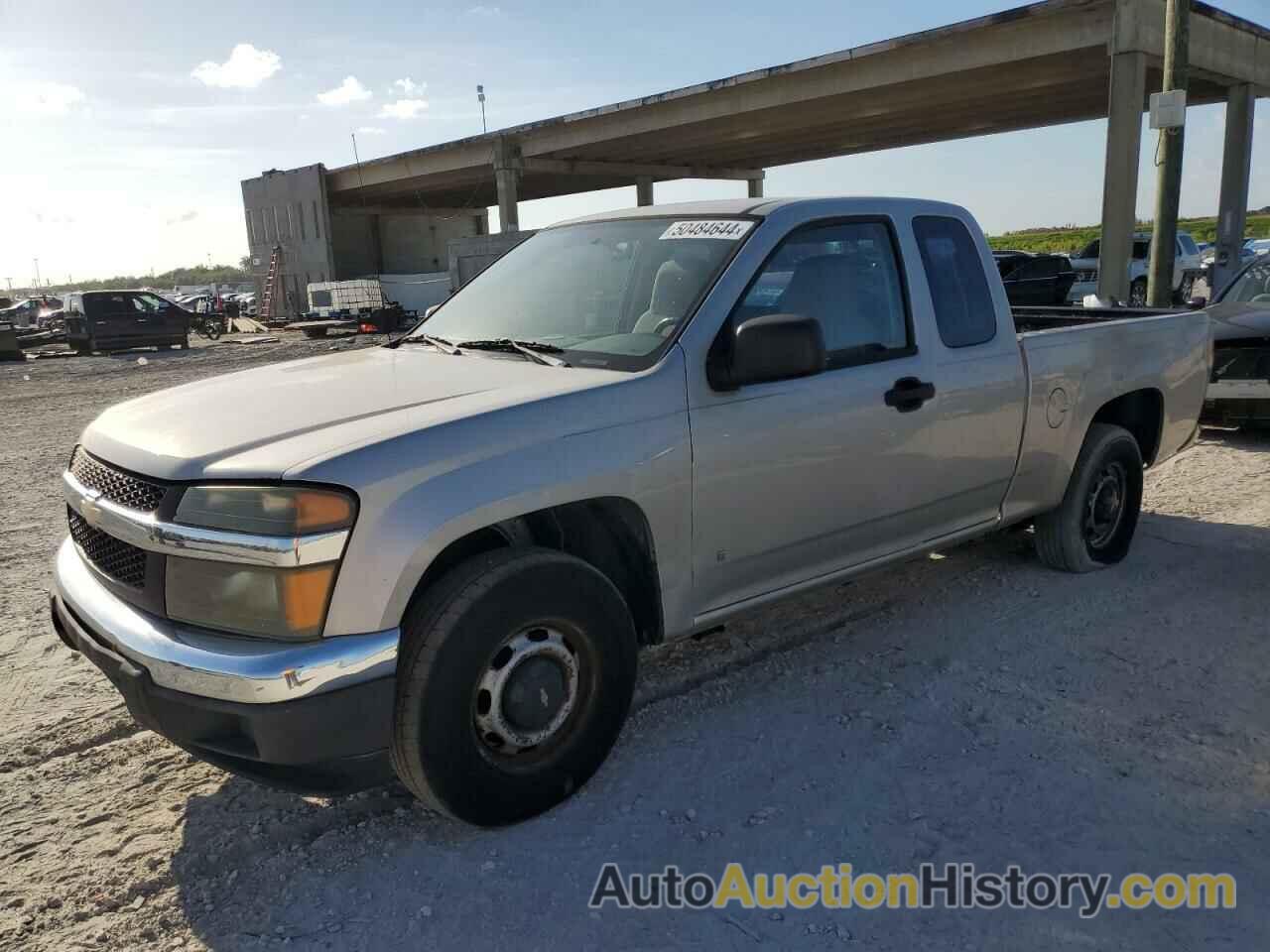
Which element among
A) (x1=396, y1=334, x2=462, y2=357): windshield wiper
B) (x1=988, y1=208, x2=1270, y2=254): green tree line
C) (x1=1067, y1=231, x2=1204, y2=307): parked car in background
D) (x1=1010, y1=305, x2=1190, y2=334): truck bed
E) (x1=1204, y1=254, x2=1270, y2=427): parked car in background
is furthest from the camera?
(x1=988, y1=208, x2=1270, y2=254): green tree line

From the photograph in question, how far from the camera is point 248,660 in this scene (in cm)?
249

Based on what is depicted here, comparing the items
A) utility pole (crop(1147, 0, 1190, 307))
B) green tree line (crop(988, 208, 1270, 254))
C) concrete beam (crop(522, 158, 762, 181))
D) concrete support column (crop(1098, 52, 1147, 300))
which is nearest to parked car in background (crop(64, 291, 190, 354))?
concrete beam (crop(522, 158, 762, 181))

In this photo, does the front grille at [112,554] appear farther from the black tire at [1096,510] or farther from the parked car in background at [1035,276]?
the parked car in background at [1035,276]

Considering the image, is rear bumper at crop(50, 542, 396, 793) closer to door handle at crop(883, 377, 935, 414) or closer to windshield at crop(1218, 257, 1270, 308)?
door handle at crop(883, 377, 935, 414)

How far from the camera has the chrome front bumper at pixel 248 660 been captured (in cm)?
248

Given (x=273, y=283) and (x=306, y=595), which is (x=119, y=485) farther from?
(x=273, y=283)

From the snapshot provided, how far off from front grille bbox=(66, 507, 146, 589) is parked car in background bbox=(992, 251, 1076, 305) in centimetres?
1937

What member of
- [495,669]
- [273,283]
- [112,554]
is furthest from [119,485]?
[273,283]

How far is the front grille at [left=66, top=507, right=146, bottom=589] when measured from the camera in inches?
110

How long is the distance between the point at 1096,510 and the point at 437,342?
3659mm

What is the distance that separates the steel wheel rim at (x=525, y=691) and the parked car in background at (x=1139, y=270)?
20.4m

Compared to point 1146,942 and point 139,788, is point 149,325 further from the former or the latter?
point 1146,942

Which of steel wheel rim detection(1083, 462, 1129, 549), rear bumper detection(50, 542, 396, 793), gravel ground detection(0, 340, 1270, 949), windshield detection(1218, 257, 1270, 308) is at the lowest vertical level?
gravel ground detection(0, 340, 1270, 949)

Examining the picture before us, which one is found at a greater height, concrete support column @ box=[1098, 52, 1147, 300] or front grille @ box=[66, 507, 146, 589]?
concrete support column @ box=[1098, 52, 1147, 300]
